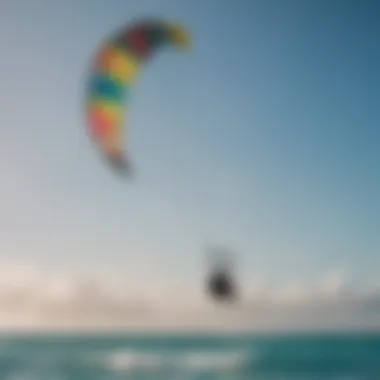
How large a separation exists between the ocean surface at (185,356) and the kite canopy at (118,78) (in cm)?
60

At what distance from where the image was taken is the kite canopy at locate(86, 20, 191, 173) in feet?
7.76

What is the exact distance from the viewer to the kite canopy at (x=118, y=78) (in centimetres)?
237

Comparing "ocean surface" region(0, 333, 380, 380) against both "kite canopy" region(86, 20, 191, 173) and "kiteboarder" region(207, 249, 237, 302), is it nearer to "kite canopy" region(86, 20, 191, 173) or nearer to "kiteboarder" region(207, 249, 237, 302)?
"kiteboarder" region(207, 249, 237, 302)

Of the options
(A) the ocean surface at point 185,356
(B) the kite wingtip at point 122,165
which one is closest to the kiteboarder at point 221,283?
(A) the ocean surface at point 185,356

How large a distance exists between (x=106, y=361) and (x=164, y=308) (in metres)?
0.26

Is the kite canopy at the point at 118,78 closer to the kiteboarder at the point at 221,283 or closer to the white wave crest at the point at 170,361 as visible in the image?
the kiteboarder at the point at 221,283

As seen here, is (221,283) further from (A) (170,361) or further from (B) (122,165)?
(B) (122,165)

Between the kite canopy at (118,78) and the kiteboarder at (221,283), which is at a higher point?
the kite canopy at (118,78)

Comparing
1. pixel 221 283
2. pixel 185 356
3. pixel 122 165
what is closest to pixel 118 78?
pixel 122 165

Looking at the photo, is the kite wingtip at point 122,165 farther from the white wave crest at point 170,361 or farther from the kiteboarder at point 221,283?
the white wave crest at point 170,361

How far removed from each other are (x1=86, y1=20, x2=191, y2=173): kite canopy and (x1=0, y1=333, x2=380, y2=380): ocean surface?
0.60 metres

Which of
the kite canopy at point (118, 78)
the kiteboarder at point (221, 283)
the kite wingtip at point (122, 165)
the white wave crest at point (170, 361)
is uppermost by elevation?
the kite canopy at point (118, 78)

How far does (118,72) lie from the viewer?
2385mm

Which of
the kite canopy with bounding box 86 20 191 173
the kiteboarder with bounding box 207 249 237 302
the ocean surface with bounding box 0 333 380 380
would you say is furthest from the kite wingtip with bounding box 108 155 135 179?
the ocean surface with bounding box 0 333 380 380
